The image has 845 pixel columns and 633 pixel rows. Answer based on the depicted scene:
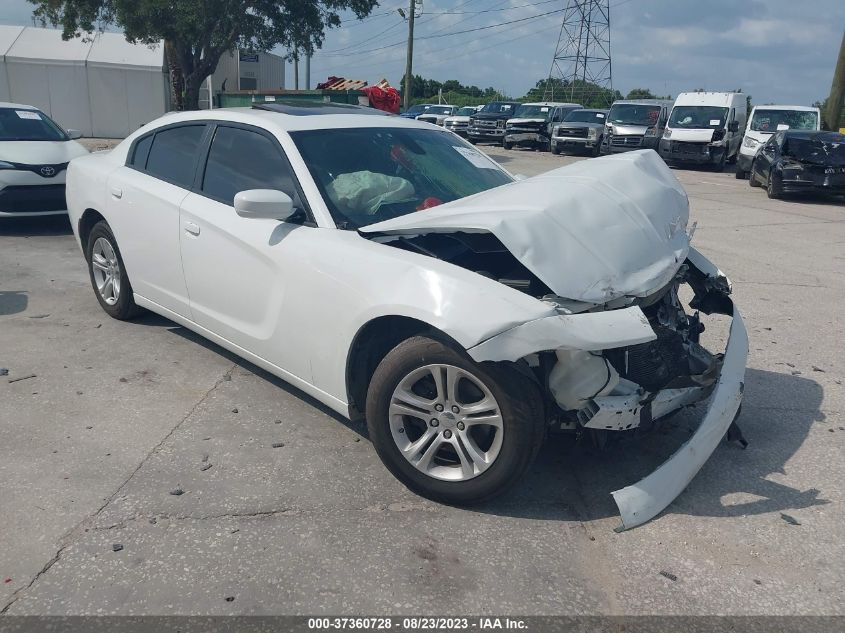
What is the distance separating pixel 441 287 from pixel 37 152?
8055mm

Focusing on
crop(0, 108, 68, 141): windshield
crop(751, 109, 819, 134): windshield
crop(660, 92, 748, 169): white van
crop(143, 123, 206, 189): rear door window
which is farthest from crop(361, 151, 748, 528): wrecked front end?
crop(660, 92, 748, 169): white van

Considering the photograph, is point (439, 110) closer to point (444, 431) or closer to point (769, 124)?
point (769, 124)

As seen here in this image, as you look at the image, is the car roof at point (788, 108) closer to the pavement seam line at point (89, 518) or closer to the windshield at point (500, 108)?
the windshield at point (500, 108)

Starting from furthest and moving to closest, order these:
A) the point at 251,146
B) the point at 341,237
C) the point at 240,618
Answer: the point at 251,146 → the point at 341,237 → the point at 240,618

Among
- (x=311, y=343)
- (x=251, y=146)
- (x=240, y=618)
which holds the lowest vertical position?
(x=240, y=618)

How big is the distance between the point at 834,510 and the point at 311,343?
259 cm

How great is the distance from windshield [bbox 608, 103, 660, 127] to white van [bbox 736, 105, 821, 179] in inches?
188

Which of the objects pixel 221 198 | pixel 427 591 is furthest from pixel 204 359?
pixel 427 591

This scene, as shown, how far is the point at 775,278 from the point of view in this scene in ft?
25.9

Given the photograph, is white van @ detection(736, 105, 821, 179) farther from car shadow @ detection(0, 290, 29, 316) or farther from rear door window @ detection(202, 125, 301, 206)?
car shadow @ detection(0, 290, 29, 316)

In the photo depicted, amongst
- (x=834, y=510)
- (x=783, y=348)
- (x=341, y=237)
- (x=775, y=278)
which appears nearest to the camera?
(x=834, y=510)

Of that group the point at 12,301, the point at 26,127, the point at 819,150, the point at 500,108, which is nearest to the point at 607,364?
the point at 12,301

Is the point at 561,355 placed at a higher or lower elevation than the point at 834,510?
higher

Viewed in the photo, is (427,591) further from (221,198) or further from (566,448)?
(221,198)
